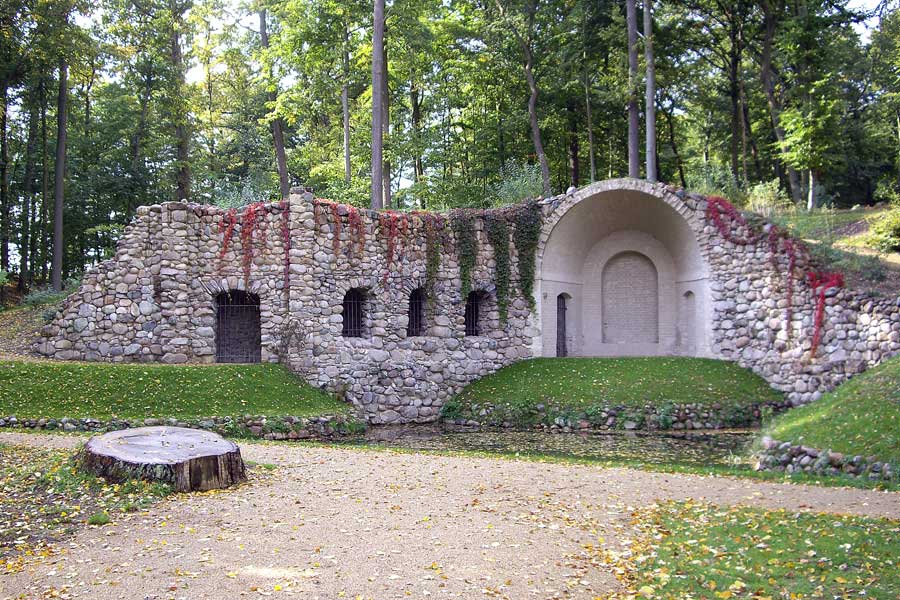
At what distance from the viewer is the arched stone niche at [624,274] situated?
22.2 m

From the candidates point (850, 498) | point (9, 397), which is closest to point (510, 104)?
point (9, 397)

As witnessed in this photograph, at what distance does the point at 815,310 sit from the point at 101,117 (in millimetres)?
28567

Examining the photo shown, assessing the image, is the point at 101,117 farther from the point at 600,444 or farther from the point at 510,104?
the point at 600,444

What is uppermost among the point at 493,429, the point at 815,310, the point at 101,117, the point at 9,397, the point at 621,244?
the point at 101,117

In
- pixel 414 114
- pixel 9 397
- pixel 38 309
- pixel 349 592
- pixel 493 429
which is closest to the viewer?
pixel 349 592

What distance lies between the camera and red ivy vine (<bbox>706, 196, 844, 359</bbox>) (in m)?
19.1

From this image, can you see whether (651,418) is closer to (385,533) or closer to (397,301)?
(397,301)

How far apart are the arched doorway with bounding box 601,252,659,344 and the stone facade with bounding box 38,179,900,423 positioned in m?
1.35

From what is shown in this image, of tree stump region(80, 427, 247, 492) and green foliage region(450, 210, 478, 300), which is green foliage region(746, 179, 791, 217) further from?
tree stump region(80, 427, 247, 492)

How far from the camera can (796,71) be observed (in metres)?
28.5

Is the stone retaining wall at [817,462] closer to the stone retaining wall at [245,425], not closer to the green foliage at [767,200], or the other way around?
the stone retaining wall at [245,425]

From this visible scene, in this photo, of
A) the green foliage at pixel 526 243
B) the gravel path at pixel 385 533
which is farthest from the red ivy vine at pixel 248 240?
the gravel path at pixel 385 533

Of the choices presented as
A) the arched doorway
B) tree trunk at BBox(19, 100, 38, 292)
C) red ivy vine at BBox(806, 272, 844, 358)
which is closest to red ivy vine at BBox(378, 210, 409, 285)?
the arched doorway

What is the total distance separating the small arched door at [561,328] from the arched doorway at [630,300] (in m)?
1.68
